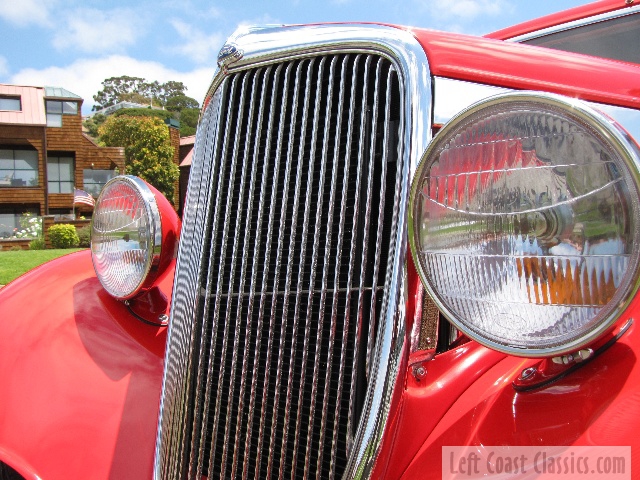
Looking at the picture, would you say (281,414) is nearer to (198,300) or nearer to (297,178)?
(198,300)

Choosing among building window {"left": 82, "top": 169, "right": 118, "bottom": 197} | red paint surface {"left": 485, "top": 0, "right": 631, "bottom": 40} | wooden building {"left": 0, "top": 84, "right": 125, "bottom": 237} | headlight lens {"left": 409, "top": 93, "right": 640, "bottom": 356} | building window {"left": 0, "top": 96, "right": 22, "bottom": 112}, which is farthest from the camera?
building window {"left": 82, "top": 169, "right": 118, "bottom": 197}

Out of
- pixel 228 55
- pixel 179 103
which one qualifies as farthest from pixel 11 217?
pixel 179 103

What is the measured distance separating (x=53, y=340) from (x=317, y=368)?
1.06m

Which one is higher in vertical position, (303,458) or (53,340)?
(53,340)

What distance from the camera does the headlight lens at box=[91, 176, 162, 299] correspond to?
197 centimetres

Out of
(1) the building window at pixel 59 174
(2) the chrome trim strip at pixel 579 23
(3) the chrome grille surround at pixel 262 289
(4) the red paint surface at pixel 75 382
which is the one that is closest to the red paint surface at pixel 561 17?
Answer: (2) the chrome trim strip at pixel 579 23

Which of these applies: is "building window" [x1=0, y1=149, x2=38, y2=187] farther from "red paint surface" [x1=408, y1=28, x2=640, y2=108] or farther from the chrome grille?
"red paint surface" [x1=408, y1=28, x2=640, y2=108]

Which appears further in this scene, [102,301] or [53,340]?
[102,301]

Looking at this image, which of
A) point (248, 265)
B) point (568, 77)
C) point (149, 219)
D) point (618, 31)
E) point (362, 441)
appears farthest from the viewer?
point (618, 31)

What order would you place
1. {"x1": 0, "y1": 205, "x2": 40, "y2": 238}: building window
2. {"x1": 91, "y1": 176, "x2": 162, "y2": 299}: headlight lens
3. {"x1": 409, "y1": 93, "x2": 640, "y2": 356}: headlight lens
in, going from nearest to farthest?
{"x1": 409, "y1": 93, "x2": 640, "y2": 356}: headlight lens
{"x1": 91, "y1": 176, "x2": 162, "y2": 299}: headlight lens
{"x1": 0, "y1": 205, "x2": 40, "y2": 238}: building window

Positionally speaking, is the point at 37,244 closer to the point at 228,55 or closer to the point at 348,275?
the point at 228,55

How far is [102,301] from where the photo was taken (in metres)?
2.17

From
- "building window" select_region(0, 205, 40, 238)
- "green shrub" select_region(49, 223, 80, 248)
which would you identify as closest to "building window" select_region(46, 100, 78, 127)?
"building window" select_region(0, 205, 40, 238)

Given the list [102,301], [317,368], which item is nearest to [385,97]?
[317,368]
